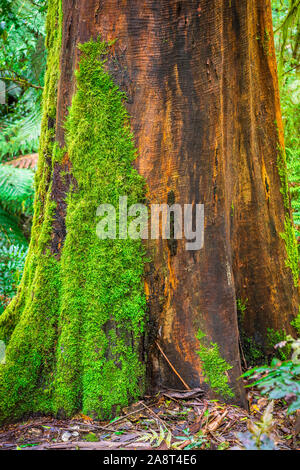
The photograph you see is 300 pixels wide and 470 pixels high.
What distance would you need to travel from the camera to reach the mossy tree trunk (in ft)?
6.48

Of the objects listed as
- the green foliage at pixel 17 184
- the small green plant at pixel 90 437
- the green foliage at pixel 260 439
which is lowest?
the small green plant at pixel 90 437

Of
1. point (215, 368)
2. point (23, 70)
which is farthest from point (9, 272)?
point (215, 368)

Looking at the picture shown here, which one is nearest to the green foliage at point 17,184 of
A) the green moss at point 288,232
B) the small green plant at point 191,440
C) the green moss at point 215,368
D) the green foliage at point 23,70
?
the green foliage at point 23,70

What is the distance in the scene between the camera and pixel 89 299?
6.63 feet

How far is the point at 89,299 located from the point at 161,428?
0.74 meters

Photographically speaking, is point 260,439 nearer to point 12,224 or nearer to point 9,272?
point 9,272

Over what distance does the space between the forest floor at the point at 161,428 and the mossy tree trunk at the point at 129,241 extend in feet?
0.26

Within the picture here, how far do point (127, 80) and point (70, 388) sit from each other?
5.54 ft

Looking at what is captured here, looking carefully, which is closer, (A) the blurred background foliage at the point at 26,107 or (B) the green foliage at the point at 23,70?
(B) the green foliage at the point at 23,70

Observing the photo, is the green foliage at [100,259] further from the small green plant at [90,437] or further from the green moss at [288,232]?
the green moss at [288,232]

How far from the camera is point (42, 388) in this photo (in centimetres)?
205

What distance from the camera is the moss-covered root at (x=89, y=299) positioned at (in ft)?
6.53

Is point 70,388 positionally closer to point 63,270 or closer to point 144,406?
point 144,406
